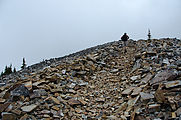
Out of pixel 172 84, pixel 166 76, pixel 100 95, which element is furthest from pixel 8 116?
pixel 166 76

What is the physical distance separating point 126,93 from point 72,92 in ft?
11.7

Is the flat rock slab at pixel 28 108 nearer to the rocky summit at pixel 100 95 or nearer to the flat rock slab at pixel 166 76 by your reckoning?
the rocky summit at pixel 100 95

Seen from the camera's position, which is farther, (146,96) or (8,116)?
(146,96)

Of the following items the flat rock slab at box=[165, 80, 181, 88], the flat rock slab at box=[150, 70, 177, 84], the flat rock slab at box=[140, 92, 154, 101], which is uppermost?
the flat rock slab at box=[150, 70, 177, 84]

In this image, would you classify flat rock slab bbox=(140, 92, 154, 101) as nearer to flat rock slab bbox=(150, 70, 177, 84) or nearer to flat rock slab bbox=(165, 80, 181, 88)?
flat rock slab bbox=(165, 80, 181, 88)

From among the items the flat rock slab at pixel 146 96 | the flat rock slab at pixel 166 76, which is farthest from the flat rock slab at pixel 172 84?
the flat rock slab at pixel 146 96

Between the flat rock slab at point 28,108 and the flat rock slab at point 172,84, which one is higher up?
Answer: the flat rock slab at point 172,84

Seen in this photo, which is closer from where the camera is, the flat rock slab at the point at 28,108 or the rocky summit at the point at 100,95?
the rocky summit at the point at 100,95

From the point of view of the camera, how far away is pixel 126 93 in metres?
9.19

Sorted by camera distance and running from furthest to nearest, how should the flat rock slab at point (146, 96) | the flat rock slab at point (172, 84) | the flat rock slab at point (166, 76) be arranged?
1. the flat rock slab at point (166, 76)
2. the flat rock slab at point (146, 96)
3. the flat rock slab at point (172, 84)

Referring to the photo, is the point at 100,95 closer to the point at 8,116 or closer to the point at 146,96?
the point at 146,96

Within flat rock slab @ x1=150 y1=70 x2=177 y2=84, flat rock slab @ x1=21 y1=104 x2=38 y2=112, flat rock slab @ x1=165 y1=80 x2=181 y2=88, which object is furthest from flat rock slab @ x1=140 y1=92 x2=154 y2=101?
flat rock slab @ x1=21 y1=104 x2=38 y2=112

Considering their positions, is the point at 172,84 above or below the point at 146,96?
above

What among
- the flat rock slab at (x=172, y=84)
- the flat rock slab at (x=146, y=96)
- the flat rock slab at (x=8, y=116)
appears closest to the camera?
the flat rock slab at (x=8, y=116)
